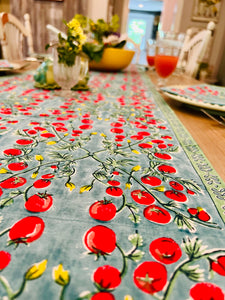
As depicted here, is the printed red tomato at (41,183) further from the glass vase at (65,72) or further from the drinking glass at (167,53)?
the drinking glass at (167,53)

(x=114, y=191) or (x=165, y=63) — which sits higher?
(x=165, y=63)

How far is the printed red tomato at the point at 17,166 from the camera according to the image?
36 centimetres

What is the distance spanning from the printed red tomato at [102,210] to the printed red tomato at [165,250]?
60 millimetres

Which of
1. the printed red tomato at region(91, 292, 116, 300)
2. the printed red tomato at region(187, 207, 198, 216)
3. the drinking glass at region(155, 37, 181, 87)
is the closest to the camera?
the printed red tomato at region(91, 292, 116, 300)

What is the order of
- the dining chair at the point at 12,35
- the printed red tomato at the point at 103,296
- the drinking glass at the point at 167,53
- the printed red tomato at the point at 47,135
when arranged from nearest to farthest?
1. the printed red tomato at the point at 103,296
2. the printed red tomato at the point at 47,135
3. the drinking glass at the point at 167,53
4. the dining chair at the point at 12,35

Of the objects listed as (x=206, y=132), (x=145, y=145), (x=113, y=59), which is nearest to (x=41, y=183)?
(x=145, y=145)

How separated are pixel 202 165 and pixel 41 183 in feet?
0.93

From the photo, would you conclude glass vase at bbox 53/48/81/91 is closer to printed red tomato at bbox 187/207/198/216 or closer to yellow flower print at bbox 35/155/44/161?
yellow flower print at bbox 35/155/44/161

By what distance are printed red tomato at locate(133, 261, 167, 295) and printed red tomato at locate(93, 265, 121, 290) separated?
0.05 feet

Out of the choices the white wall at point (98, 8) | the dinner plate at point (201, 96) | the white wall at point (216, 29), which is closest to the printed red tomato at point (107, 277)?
the dinner plate at point (201, 96)

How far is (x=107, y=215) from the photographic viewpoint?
276mm

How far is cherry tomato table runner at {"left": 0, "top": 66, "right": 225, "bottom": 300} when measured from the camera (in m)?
0.20

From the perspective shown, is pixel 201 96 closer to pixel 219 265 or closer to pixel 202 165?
pixel 202 165

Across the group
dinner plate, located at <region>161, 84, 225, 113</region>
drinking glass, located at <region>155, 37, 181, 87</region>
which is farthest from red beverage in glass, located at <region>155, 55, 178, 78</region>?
dinner plate, located at <region>161, 84, 225, 113</region>
